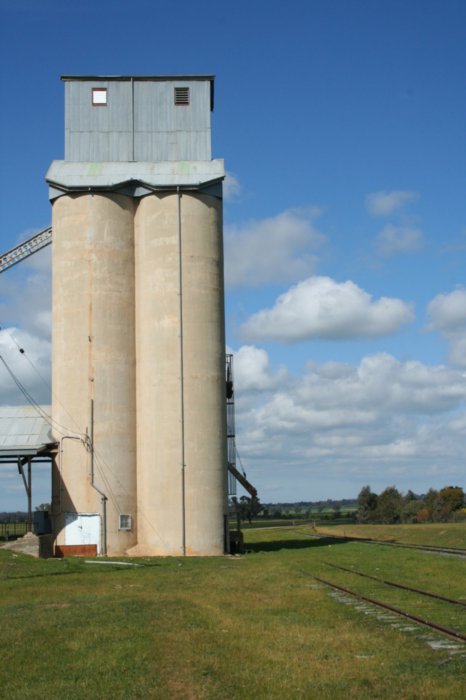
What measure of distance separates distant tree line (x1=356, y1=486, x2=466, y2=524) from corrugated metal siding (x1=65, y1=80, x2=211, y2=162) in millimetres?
80043

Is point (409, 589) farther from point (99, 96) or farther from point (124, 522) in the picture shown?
point (99, 96)

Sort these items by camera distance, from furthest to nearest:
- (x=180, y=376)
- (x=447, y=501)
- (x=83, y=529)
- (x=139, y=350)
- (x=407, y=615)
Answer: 1. (x=447, y=501)
2. (x=139, y=350)
3. (x=180, y=376)
4. (x=83, y=529)
5. (x=407, y=615)

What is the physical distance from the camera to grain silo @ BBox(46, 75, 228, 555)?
47.5 meters

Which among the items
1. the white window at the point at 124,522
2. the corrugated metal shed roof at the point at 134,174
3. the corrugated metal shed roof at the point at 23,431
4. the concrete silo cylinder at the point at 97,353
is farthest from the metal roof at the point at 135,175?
the white window at the point at 124,522

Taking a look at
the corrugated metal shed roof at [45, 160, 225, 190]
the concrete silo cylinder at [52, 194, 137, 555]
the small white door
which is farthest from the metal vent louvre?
the small white door

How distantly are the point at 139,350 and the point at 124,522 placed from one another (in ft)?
30.8

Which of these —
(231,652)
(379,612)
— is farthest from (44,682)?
(379,612)

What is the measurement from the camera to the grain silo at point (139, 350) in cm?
4753

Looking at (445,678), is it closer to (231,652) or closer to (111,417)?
(231,652)

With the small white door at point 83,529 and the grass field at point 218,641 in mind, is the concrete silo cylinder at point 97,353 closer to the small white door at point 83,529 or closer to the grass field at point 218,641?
the small white door at point 83,529

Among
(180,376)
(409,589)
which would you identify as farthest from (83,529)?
(409,589)

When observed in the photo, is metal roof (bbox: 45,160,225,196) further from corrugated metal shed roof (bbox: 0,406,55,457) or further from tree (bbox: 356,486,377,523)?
tree (bbox: 356,486,377,523)

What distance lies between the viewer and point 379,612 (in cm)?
1988

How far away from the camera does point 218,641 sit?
1666cm
